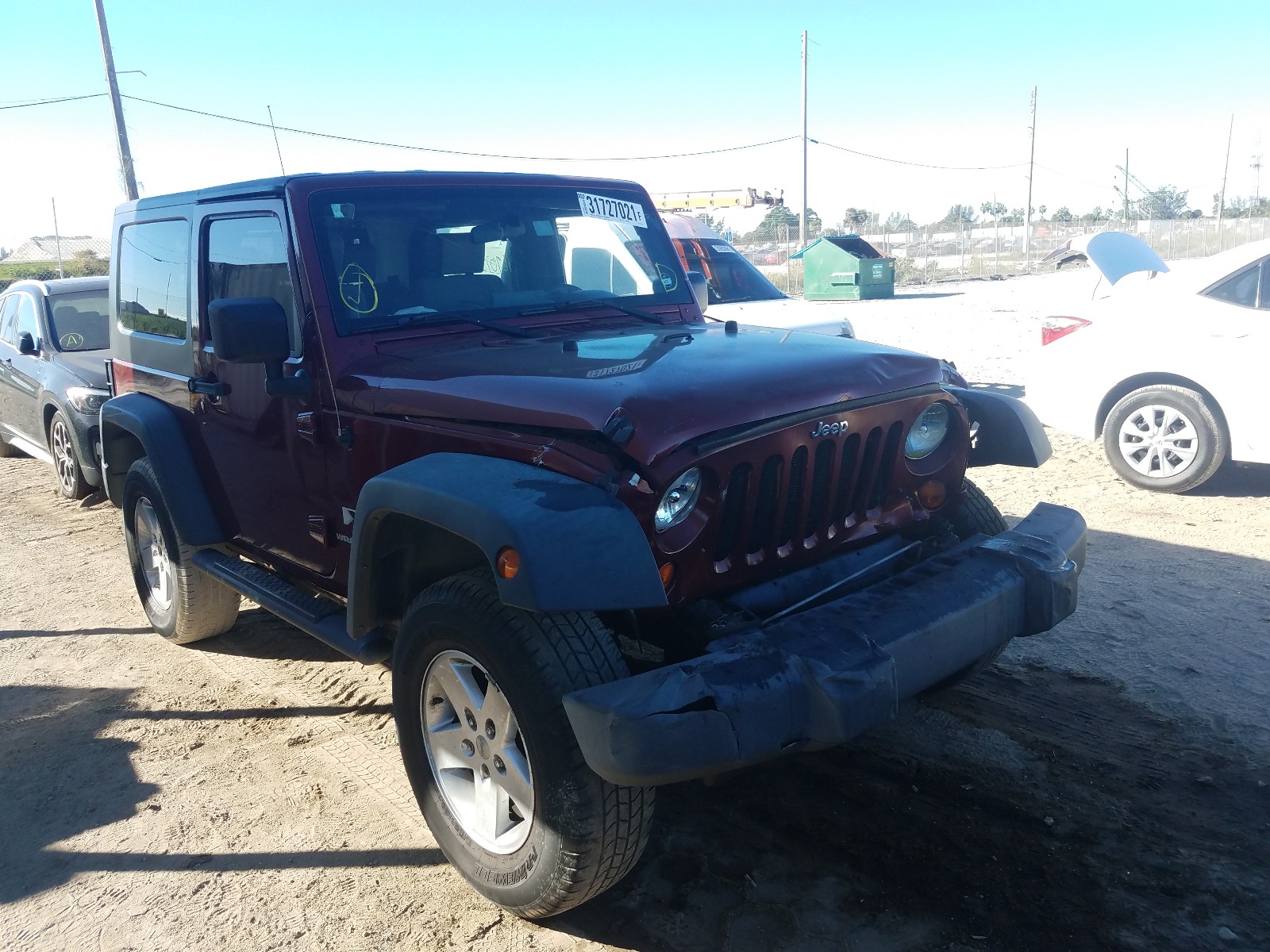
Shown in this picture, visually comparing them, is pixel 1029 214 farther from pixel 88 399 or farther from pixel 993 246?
pixel 88 399

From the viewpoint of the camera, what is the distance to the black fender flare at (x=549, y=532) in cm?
235

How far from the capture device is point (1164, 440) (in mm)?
6738

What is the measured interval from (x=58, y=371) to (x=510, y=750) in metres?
7.01

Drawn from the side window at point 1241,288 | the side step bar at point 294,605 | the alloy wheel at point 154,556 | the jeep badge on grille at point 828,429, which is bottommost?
the alloy wheel at point 154,556

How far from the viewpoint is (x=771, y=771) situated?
3.57 metres

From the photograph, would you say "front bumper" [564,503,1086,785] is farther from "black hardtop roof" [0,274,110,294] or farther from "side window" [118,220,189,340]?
"black hardtop roof" [0,274,110,294]

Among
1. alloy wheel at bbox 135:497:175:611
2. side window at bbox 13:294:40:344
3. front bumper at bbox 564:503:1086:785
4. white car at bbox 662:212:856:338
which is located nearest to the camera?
front bumper at bbox 564:503:1086:785

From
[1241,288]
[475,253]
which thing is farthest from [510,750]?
[1241,288]

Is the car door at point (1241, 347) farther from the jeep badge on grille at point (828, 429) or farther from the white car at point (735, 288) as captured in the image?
the jeep badge on grille at point (828, 429)

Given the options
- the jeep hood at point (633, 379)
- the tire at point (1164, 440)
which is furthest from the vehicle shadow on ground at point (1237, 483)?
the jeep hood at point (633, 379)

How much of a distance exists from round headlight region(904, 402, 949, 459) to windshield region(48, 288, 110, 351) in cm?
731

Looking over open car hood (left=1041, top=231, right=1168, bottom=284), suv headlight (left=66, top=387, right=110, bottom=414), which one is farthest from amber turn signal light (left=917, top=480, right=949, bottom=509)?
suv headlight (left=66, top=387, right=110, bottom=414)

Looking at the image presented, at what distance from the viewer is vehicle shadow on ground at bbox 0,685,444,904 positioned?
321 centimetres

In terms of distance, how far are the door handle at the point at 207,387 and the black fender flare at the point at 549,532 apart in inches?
71.4
